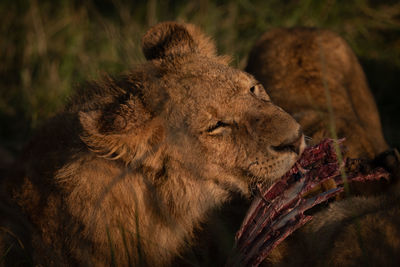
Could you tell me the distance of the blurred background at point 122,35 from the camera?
4816 millimetres

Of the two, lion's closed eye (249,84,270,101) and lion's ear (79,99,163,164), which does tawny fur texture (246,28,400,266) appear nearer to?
lion's closed eye (249,84,270,101)

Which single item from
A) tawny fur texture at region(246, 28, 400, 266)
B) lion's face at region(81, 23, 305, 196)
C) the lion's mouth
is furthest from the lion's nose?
tawny fur texture at region(246, 28, 400, 266)

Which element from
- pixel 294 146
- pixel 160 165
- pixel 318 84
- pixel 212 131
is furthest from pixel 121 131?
pixel 318 84

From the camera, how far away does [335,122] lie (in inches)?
128

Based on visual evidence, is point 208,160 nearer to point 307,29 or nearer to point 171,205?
point 171,205

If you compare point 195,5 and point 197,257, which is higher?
point 195,5

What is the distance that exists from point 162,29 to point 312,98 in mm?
1252

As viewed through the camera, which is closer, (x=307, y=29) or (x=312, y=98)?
(x=312, y=98)

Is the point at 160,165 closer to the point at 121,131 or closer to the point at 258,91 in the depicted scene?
the point at 121,131

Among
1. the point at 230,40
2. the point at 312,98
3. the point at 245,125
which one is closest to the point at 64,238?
the point at 245,125

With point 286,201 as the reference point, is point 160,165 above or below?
above

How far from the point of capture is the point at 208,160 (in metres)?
2.33

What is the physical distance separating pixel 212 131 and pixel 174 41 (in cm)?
74

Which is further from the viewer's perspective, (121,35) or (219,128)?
(121,35)
